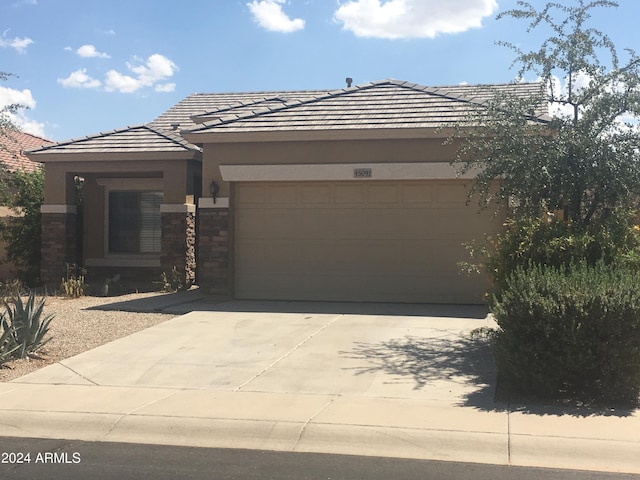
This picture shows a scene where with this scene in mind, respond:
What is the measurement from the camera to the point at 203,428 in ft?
20.9

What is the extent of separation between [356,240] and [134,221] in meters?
7.35

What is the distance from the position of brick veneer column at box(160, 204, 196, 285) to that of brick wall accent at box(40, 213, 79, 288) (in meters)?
2.53

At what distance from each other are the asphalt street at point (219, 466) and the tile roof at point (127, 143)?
10530mm

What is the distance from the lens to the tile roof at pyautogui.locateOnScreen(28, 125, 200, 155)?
15914 millimetres

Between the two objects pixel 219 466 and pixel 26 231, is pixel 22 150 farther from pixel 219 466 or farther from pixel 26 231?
pixel 219 466

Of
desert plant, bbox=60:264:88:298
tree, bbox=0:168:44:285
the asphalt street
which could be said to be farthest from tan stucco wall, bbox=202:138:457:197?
the asphalt street

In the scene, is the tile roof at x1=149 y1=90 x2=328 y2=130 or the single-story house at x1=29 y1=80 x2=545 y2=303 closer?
the single-story house at x1=29 y1=80 x2=545 y2=303

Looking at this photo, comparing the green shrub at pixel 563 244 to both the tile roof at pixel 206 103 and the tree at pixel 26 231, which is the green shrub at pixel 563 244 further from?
the tree at pixel 26 231

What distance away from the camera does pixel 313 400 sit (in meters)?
7.14

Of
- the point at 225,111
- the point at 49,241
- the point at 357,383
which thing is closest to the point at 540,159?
the point at 357,383

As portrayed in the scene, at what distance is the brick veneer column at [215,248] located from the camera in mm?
13867

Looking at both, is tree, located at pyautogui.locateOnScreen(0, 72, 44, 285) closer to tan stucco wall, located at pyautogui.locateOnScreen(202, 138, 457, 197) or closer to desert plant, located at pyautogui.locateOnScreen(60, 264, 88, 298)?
desert plant, located at pyautogui.locateOnScreen(60, 264, 88, 298)

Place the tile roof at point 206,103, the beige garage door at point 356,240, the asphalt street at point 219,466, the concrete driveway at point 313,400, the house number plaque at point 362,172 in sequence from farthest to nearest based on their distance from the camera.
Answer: the tile roof at point 206,103, the house number plaque at point 362,172, the beige garage door at point 356,240, the concrete driveway at point 313,400, the asphalt street at point 219,466

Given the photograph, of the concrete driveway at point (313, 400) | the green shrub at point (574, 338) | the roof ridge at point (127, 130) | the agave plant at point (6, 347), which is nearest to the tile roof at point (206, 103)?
the roof ridge at point (127, 130)
